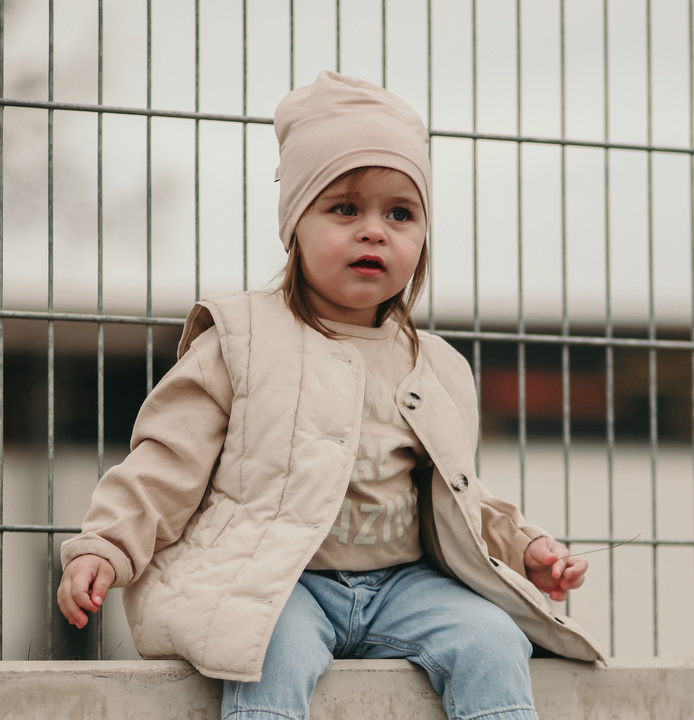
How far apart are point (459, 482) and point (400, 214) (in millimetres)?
470

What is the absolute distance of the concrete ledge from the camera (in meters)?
1.47

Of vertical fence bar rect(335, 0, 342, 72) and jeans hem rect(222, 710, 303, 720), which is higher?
vertical fence bar rect(335, 0, 342, 72)

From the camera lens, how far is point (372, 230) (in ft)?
5.43

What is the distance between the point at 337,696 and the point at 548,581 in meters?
0.46

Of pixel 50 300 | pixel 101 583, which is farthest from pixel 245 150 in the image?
pixel 101 583

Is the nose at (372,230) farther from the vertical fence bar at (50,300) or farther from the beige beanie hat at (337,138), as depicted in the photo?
the vertical fence bar at (50,300)

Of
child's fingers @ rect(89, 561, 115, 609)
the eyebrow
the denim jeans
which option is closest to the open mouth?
the eyebrow

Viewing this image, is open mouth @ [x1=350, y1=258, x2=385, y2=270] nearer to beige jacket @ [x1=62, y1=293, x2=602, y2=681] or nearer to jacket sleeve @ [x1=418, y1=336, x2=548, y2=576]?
beige jacket @ [x1=62, y1=293, x2=602, y2=681]

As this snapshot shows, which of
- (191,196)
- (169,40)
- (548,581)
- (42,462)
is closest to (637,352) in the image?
(548,581)

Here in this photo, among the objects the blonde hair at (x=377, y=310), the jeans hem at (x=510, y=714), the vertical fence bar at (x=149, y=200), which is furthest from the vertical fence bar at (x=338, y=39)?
the jeans hem at (x=510, y=714)

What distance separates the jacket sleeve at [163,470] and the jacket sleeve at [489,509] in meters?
0.44

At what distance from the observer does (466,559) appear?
1.66m

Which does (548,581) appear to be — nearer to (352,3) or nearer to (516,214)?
(516,214)

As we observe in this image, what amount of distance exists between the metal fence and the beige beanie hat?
22 cm
